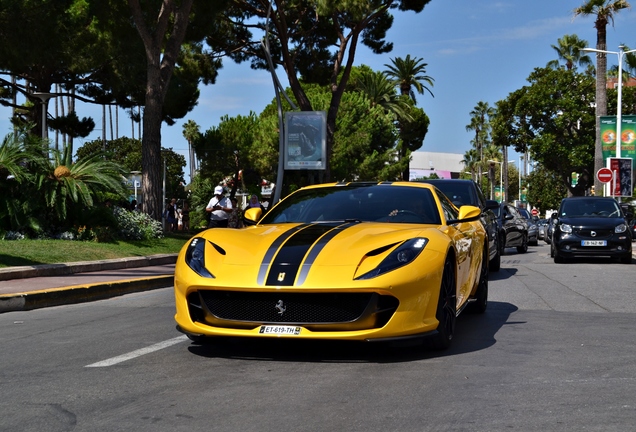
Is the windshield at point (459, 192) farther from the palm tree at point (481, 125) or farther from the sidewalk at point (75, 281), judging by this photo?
the palm tree at point (481, 125)

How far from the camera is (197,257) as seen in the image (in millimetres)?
6246

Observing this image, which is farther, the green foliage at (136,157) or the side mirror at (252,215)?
the green foliage at (136,157)

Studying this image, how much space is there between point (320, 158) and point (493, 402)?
32266 mm

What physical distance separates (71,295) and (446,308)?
6299 millimetres

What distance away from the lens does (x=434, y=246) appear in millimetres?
6238

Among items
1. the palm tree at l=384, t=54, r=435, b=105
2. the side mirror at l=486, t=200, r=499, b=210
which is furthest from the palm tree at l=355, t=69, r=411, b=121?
the side mirror at l=486, t=200, r=499, b=210

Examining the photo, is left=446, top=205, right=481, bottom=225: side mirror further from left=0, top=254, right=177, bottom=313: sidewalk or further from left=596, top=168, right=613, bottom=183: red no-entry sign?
left=596, top=168, right=613, bottom=183: red no-entry sign

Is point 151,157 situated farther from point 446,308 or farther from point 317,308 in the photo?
point 317,308

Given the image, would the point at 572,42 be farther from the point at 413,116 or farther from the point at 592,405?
the point at 592,405

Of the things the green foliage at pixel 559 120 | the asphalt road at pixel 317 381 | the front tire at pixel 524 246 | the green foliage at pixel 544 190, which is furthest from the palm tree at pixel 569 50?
the asphalt road at pixel 317 381

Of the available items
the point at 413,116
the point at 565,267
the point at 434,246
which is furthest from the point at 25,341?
the point at 413,116

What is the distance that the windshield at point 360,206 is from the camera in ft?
24.0

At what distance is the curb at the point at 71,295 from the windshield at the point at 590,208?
36.8ft

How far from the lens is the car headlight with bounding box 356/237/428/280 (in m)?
5.79
